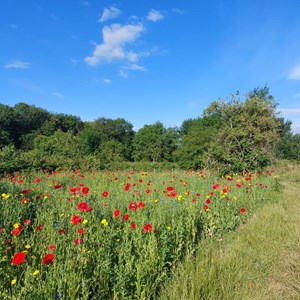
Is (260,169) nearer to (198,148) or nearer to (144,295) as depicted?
(144,295)

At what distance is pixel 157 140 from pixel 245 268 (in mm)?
42333

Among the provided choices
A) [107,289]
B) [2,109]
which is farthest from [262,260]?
[2,109]

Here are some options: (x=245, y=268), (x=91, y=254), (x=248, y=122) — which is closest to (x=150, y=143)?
(x=248, y=122)

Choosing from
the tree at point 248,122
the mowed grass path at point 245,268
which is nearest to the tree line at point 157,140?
the tree at point 248,122

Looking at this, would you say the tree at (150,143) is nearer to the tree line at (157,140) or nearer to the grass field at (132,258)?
the tree line at (157,140)

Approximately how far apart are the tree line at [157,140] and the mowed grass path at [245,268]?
6957 millimetres

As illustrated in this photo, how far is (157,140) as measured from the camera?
147 ft

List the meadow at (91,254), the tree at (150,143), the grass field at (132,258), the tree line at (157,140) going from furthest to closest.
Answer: the tree at (150,143) < the tree line at (157,140) < the grass field at (132,258) < the meadow at (91,254)

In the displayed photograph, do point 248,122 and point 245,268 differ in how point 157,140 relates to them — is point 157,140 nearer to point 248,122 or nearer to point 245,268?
point 248,122

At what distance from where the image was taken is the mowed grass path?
2281mm

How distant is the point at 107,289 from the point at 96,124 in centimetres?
5425

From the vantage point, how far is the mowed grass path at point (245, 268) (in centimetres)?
228

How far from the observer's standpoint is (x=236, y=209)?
488 centimetres

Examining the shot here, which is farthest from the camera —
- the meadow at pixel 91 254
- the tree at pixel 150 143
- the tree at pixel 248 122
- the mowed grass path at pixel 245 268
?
the tree at pixel 150 143
